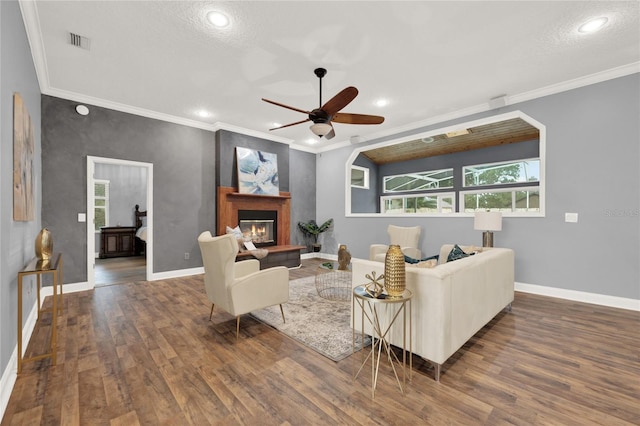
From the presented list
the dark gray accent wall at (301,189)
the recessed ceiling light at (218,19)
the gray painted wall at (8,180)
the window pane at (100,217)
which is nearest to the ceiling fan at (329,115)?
the recessed ceiling light at (218,19)

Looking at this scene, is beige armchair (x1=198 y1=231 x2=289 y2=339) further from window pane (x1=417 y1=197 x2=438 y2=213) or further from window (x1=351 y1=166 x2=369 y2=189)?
window pane (x1=417 y1=197 x2=438 y2=213)

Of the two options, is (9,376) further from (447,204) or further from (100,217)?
(447,204)

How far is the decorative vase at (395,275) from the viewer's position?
1882 millimetres

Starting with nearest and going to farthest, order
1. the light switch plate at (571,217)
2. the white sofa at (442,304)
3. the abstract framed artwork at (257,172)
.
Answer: the white sofa at (442,304) → the light switch plate at (571,217) → the abstract framed artwork at (257,172)

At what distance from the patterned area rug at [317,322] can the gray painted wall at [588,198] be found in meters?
3.01

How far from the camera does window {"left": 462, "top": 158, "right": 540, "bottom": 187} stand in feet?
23.0

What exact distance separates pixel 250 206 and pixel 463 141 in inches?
225

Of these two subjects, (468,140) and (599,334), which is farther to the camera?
(468,140)

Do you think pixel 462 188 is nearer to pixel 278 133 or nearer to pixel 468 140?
pixel 468 140

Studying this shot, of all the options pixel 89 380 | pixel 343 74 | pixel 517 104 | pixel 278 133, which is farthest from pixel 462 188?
pixel 89 380

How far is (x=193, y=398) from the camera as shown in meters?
1.81

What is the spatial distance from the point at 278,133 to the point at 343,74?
2987 millimetres

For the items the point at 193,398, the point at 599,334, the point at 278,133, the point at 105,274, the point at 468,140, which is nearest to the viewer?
the point at 193,398

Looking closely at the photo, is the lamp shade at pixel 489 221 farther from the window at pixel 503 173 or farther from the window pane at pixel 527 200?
the window at pixel 503 173
